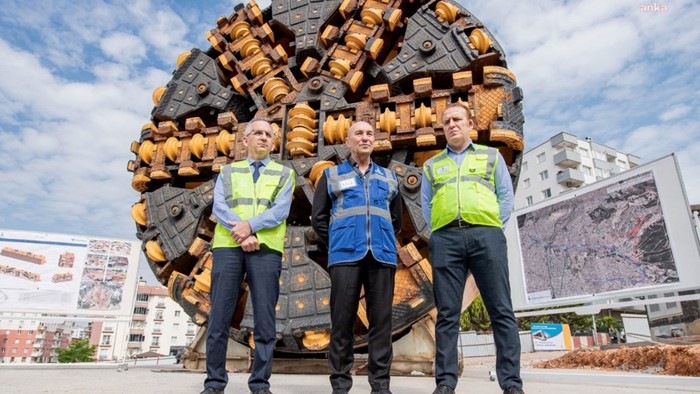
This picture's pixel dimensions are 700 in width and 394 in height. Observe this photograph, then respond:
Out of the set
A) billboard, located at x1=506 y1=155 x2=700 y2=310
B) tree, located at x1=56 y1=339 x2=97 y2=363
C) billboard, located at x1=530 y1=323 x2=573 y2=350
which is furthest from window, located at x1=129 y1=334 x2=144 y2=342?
billboard, located at x1=506 y1=155 x2=700 y2=310

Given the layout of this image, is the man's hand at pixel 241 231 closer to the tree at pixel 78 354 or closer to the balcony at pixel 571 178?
the balcony at pixel 571 178

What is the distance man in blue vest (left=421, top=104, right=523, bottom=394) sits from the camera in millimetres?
2496

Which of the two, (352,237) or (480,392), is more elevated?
(352,237)

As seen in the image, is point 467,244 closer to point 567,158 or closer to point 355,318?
point 355,318

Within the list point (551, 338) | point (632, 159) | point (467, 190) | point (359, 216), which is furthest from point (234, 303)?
point (632, 159)

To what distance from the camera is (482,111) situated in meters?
4.70

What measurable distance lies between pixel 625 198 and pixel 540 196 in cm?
3933

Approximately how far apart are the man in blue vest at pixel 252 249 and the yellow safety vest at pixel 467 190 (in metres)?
1.06

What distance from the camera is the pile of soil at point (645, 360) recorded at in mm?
4504

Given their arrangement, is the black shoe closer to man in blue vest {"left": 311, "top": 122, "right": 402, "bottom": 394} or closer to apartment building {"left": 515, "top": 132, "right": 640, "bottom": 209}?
man in blue vest {"left": 311, "top": 122, "right": 402, "bottom": 394}

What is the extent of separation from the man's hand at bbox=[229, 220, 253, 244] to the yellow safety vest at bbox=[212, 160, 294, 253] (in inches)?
2.3

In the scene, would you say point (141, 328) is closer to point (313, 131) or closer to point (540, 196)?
point (540, 196)

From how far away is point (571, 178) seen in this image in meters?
38.6

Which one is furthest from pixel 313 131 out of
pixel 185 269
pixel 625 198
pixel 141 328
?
pixel 141 328
